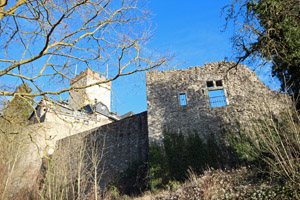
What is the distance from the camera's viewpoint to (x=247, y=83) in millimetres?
11023

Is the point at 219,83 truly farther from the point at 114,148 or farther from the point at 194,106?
the point at 114,148

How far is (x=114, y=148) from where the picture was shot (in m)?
13.2

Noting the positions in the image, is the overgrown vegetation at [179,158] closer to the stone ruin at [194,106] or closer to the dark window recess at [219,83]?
the stone ruin at [194,106]

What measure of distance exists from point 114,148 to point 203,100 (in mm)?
5676

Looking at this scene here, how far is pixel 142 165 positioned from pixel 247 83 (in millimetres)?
6241

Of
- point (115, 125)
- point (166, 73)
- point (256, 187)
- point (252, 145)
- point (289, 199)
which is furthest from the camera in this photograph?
point (115, 125)

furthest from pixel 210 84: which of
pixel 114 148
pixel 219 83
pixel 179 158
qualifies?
pixel 114 148

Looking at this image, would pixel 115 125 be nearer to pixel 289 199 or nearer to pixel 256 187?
pixel 256 187

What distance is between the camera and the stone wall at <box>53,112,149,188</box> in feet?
39.8

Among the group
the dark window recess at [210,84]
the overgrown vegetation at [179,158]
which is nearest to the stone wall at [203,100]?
the dark window recess at [210,84]

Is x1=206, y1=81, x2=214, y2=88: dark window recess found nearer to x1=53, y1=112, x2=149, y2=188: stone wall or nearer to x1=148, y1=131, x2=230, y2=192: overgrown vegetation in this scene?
x1=148, y1=131, x2=230, y2=192: overgrown vegetation

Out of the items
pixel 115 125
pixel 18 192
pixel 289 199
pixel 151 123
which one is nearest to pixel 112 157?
pixel 115 125

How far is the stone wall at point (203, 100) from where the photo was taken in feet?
33.6

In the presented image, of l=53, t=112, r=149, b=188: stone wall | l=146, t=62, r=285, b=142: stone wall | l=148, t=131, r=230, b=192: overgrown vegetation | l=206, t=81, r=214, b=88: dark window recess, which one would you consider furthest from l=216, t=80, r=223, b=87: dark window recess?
l=53, t=112, r=149, b=188: stone wall
